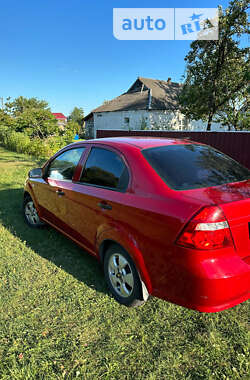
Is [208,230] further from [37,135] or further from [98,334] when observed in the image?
[37,135]

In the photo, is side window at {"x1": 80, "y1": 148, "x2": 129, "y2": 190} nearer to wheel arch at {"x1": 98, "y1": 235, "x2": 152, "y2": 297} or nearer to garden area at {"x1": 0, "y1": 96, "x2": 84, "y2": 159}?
wheel arch at {"x1": 98, "y1": 235, "x2": 152, "y2": 297}

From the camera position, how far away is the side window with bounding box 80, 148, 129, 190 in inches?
100.0

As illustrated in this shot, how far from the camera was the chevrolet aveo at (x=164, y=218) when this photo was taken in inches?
74.0

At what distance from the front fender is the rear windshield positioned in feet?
2.02

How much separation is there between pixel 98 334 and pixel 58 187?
1.94 metres

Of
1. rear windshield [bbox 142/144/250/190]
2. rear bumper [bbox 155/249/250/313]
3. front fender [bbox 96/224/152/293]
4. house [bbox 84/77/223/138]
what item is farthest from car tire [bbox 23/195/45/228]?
house [bbox 84/77/223/138]

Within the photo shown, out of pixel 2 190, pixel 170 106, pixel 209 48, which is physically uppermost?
pixel 209 48

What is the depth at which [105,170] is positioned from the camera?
9.17 feet

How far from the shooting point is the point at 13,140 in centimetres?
2008

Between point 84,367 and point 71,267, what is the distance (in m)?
1.47

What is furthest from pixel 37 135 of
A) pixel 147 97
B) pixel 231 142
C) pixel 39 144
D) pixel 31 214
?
pixel 31 214

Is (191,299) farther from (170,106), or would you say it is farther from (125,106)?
(125,106)

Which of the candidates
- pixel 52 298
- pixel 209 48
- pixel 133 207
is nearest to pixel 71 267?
pixel 52 298

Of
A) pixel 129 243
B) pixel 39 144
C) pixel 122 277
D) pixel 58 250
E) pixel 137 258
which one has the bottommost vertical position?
pixel 58 250
